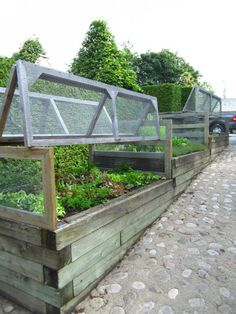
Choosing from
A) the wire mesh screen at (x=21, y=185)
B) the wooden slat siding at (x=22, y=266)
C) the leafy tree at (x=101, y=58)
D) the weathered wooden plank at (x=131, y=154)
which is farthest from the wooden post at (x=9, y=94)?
the leafy tree at (x=101, y=58)

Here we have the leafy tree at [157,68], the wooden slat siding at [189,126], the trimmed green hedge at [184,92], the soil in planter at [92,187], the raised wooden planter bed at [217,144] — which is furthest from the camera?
the leafy tree at [157,68]

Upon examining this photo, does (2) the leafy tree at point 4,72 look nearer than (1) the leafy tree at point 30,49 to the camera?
Yes

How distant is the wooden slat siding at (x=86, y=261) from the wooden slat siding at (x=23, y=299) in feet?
1.07

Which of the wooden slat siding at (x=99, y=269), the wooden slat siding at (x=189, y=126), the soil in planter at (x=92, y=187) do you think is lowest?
the wooden slat siding at (x=99, y=269)

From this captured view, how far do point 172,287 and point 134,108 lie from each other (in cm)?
267

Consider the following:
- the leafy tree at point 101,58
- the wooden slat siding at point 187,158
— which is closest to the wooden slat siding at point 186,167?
the wooden slat siding at point 187,158

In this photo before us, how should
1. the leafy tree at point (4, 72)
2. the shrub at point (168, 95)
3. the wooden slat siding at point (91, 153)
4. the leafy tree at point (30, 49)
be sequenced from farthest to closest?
the leafy tree at point (30, 49), the shrub at point (168, 95), the wooden slat siding at point (91, 153), the leafy tree at point (4, 72)

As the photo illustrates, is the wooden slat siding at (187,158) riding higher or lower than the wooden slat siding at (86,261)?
higher

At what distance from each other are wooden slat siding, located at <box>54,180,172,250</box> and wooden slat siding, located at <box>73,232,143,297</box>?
1.27ft

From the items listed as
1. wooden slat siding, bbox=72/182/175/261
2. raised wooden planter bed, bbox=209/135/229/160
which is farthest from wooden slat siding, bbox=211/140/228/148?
wooden slat siding, bbox=72/182/175/261

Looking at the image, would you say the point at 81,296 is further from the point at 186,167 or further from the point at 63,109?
the point at 186,167

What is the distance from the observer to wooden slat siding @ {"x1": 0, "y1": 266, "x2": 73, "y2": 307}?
228 cm

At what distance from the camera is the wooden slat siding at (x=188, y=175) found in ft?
16.8

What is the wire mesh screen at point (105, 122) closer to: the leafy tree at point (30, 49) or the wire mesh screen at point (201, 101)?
the wire mesh screen at point (201, 101)
